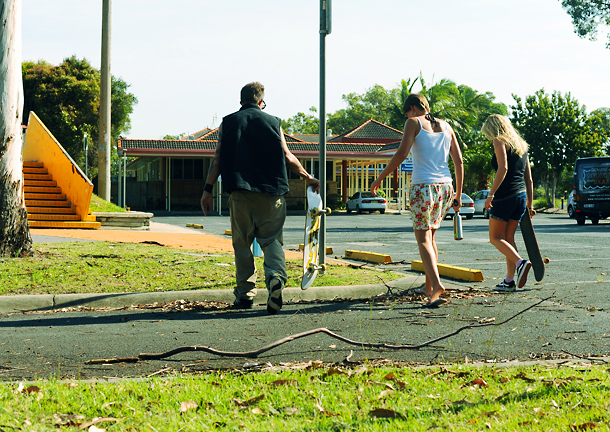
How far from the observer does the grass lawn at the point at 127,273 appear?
6.51 meters

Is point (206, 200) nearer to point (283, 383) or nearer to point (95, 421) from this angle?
point (283, 383)

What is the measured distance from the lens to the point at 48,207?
1533cm

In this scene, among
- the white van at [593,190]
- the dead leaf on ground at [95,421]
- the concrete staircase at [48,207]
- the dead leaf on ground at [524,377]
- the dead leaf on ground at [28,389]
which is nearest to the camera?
the dead leaf on ground at [95,421]

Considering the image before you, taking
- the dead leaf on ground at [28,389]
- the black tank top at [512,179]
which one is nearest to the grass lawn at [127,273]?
the black tank top at [512,179]

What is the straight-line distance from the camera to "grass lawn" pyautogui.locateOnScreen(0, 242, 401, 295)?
6511 millimetres

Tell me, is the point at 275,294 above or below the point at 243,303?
above

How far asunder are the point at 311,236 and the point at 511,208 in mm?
2129

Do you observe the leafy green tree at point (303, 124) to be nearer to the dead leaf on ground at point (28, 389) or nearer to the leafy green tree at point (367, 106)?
the leafy green tree at point (367, 106)

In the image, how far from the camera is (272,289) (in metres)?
5.39

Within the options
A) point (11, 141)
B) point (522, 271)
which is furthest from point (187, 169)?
point (522, 271)

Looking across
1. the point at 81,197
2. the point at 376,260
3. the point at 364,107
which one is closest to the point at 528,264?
the point at 376,260

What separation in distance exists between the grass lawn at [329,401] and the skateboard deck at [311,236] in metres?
2.51

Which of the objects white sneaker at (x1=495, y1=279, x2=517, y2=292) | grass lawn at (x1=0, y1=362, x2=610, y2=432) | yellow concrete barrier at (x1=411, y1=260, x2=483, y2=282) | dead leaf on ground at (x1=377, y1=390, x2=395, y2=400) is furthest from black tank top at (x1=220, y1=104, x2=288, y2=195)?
yellow concrete barrier at (x1=411, y1=260, x2=483, y2=282)

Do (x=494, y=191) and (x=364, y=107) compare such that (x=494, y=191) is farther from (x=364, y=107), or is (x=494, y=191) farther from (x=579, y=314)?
(x=364, y=107)
